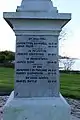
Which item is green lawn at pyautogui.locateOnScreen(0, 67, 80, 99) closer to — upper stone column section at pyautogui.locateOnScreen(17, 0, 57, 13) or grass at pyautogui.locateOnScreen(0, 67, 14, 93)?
grass at pyautogui.locateOnScreen(0, 67, 14, 93)

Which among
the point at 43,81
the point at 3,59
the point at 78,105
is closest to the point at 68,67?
the point at 3,59

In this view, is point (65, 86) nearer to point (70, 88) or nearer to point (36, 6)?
point (70, 88)

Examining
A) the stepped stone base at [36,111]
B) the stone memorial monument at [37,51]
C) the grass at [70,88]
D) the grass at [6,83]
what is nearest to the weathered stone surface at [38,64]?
the stone memorial monument at [37,51]

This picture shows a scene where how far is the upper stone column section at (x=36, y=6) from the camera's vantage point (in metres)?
7.71

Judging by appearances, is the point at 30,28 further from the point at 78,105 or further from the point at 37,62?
the point at 78,105

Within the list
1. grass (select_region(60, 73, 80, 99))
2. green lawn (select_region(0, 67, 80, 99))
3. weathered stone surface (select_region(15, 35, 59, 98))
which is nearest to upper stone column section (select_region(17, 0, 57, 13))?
weathered stone surface (select_region(15, 35, 59, 98))

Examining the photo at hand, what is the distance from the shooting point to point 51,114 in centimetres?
746

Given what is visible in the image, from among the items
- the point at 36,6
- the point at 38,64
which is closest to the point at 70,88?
the point at 38,64

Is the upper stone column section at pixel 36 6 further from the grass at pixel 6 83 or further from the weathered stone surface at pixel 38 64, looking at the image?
the grass at pixel 6 83

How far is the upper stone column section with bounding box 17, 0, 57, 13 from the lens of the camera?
25.3 ft

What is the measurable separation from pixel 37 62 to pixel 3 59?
165ft

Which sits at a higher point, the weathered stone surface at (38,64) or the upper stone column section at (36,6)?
the upper stone column section at (36,6)

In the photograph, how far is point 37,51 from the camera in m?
7.74

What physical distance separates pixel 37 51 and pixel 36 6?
3.08ft
